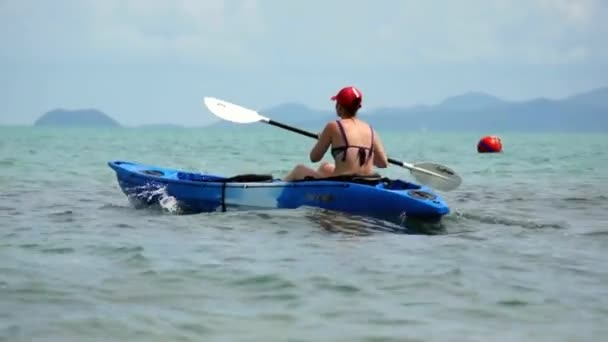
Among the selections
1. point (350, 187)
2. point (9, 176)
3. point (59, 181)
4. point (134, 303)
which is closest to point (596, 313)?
point (134, 303)

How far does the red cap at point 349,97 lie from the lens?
34.8ft

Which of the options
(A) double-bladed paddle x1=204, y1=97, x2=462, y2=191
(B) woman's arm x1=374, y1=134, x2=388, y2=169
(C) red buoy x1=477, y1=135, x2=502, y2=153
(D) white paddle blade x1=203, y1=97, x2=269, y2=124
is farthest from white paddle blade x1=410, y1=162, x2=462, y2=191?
(C) red buoy x1=477, y1=135, x2=502, y2=153

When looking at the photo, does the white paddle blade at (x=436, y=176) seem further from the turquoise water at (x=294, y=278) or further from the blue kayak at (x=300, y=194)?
the blue kayak at (x=300, y=194)

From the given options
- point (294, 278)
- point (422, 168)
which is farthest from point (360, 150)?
point (294, 278)

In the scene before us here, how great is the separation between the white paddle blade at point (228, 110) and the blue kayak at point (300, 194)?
1.12 meters

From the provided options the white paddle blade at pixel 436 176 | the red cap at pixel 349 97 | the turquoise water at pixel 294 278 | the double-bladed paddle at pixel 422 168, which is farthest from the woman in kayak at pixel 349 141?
the white paddle blade at pixel 436 176

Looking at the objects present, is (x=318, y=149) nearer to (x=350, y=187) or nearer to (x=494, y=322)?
(x=350, y=187)

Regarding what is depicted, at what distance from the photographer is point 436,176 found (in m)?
13.4

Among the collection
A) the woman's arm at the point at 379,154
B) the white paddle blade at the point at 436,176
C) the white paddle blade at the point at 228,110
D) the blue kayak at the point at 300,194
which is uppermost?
the white paddle blade at the point at 228,110

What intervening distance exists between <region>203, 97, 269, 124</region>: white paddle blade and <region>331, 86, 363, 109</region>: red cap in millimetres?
3512

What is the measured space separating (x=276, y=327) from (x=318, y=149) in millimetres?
4932

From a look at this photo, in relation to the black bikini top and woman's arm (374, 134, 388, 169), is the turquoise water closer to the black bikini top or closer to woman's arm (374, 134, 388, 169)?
the black bikini top

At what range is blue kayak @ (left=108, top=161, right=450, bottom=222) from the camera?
10.8 m

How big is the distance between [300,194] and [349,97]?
151cm
